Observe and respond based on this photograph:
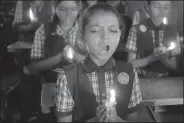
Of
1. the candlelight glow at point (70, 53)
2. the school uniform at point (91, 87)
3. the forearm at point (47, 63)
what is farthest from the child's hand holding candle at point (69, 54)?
the forearm at point (47, 63)

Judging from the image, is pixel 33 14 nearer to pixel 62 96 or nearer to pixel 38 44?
pixel 38 44

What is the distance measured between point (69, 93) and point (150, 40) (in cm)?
235

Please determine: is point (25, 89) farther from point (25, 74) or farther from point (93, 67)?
point (93, 67)

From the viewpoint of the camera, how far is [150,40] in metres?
3.83

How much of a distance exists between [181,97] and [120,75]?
2.83 ft

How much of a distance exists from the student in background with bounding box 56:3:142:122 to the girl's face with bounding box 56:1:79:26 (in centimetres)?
159

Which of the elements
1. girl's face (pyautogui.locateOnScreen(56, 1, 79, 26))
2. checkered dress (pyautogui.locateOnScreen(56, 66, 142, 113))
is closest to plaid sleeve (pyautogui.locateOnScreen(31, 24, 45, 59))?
girl's face (pyautogui.locateOnScreen(56, 1, 79, 26))

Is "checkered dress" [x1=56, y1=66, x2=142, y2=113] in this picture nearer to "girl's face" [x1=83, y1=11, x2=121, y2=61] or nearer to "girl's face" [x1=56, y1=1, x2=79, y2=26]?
"girl's face" [x1=83, y1=11, x2=121, y2=61]

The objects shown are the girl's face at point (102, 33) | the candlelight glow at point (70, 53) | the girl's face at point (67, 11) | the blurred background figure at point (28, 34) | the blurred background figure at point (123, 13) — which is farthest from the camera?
the blurred background figure at point (123, 13)

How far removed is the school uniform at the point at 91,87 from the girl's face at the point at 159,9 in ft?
6.49

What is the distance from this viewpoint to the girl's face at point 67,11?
3338 millimetres

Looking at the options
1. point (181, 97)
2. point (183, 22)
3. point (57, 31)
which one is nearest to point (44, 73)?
point (57, 31)

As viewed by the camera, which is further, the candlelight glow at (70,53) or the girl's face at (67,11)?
the girl's face at (67,11)

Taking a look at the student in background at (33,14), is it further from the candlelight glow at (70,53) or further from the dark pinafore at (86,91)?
the dark pinafore at (86,91)
